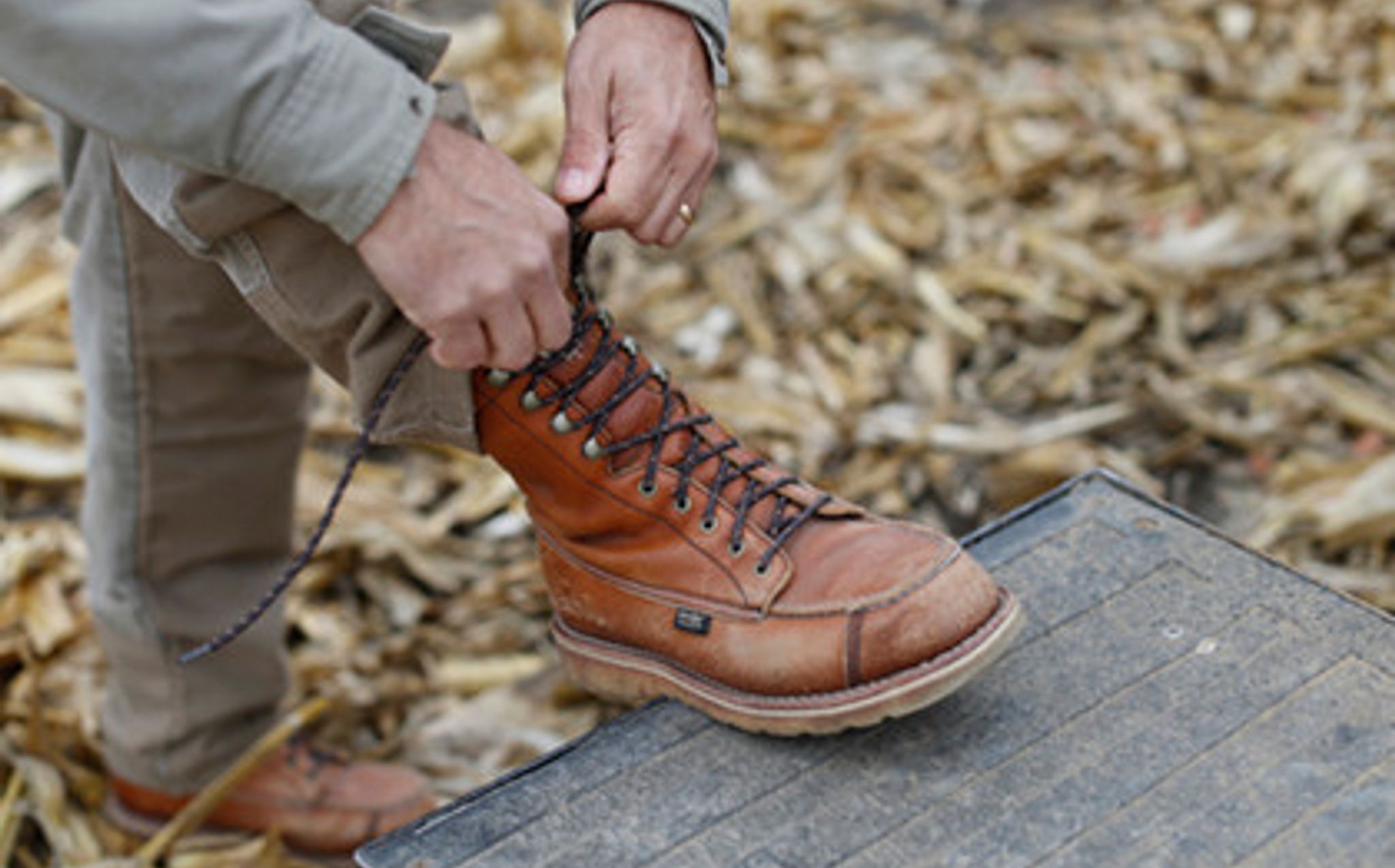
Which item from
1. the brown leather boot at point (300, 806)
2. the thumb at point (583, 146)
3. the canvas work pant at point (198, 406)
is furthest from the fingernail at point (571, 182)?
the brown leather boot at point (300, 806)

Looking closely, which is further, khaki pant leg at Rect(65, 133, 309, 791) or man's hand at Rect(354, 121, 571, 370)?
khaki pant leg at Rect(65, 133, 309, 791)

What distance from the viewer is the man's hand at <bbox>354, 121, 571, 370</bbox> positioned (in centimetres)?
128

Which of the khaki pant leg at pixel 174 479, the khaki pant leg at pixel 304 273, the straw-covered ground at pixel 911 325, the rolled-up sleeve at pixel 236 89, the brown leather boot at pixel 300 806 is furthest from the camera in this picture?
the straw-covered ground at pixel 911 325

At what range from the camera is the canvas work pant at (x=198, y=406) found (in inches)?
53.9

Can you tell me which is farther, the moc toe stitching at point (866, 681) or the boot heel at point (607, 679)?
the boot heel at point (607, 679)

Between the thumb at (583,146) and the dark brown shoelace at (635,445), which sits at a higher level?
the thumb at (583,146)

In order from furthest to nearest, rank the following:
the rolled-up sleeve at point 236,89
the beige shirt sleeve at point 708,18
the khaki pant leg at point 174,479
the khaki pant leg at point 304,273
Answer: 1. the khaki pant leg at point 174,479
2. the beige shirt sleeve at point 708,18
3. the khaki pant leg at point 304,273
4. the rolled-up sleeve at point 236,89

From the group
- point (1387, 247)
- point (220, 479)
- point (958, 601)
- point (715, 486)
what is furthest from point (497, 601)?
point (1387, 247)

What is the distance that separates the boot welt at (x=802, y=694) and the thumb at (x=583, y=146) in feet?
1.52

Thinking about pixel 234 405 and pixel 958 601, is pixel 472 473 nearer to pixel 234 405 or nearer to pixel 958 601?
pixel 234 405

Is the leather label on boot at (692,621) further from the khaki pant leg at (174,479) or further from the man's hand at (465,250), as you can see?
the khaki pant leg at (174,479)

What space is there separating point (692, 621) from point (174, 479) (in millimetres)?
647

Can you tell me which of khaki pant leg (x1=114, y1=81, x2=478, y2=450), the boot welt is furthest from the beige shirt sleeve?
the boot welt

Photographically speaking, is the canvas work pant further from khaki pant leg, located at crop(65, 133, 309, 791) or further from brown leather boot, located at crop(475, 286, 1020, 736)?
brown leather boot, located at crop(475, 286, 1020, 736)
